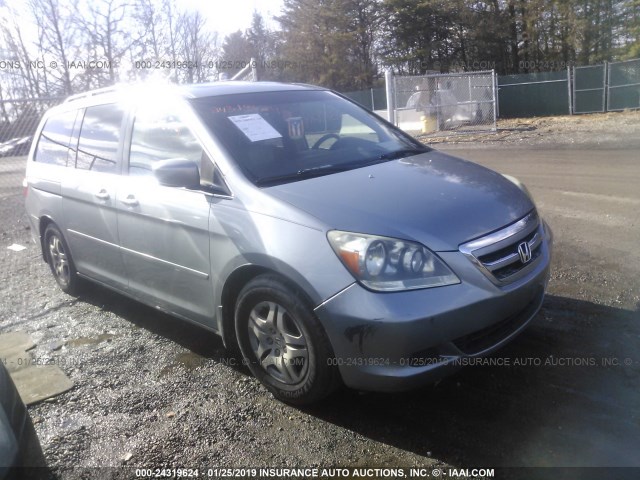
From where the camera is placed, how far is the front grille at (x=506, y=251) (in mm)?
2877

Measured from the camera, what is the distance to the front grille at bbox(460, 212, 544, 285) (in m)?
2.88

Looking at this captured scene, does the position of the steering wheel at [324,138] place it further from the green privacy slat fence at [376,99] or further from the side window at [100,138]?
the green privacy slat fence at [376,99]

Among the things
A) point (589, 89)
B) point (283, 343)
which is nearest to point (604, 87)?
point (589, 89)

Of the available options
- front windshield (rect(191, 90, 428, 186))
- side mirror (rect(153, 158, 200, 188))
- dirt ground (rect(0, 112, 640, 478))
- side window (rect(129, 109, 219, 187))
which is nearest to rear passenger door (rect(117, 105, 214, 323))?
side window (rect(129, 109, 219, 187))

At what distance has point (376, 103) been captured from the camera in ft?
89.1

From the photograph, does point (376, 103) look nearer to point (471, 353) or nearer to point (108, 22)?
point (108, 22)

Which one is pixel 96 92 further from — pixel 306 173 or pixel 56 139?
pixel 306 173

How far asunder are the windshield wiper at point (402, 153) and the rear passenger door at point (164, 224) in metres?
1.25

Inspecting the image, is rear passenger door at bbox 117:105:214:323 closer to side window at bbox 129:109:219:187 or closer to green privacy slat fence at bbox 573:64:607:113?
side window at bbox 129:109:219:187

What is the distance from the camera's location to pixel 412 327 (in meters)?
2.66

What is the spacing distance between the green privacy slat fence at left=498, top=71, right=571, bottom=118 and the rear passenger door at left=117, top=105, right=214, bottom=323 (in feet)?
73.9

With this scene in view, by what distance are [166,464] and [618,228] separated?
5.29m

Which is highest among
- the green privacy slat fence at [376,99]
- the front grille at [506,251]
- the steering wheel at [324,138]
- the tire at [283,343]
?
the green privacy slat fence at [376,99]

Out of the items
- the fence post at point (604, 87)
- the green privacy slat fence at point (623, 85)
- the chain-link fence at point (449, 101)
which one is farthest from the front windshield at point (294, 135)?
the green privacy slat fence at point (623, 85)
